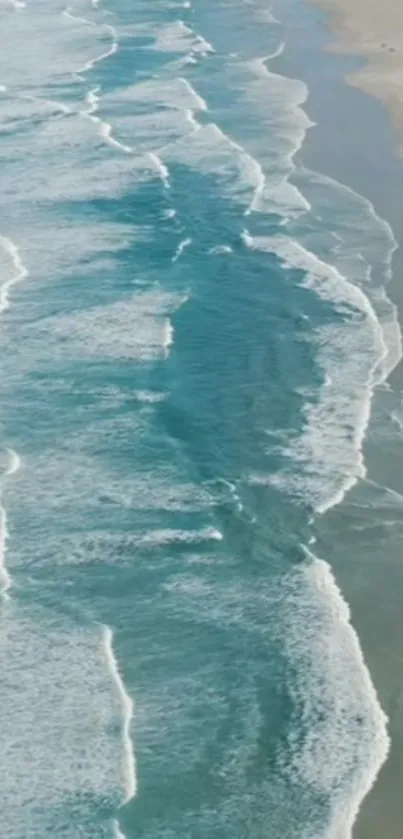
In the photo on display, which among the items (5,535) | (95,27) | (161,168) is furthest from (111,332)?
(95,27)

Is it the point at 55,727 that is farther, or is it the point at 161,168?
the point at 161,168

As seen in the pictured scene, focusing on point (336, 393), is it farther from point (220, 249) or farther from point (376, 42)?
point (376, 42)

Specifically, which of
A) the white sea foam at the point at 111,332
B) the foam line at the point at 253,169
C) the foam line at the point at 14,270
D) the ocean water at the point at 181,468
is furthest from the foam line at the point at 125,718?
the foam line at the point at 253,169

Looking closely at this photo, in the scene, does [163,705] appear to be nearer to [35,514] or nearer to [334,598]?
[334,598]

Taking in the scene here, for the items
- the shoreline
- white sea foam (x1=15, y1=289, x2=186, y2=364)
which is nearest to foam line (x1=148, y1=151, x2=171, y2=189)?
the shoreline

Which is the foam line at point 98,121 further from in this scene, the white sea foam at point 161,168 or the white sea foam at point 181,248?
the white sea foam at point 181,248

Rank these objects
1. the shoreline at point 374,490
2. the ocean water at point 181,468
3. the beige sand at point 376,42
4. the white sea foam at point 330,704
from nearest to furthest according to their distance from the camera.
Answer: the white sea foam at point 330,704
the ocean water at point 181,468
the shoreline at point 374,490
the beige sand at point 376,42
